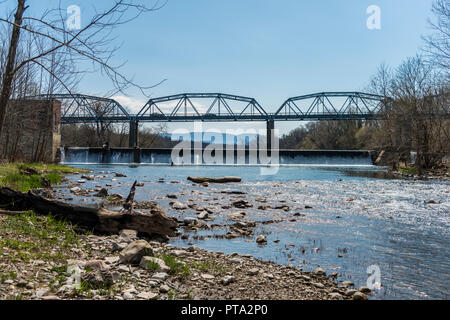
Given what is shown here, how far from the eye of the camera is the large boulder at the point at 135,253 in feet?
14.8

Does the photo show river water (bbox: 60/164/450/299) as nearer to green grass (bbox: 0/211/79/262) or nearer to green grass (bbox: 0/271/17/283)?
green grass (bbox: 0/211/79/262)

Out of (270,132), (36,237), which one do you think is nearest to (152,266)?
(36,237)

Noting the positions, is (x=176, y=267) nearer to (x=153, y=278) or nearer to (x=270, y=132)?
(x=153, y=278)

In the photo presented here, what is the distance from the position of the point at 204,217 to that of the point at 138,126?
2653 inches

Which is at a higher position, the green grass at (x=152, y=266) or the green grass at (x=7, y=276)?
the green grass at (x=7, y=276)

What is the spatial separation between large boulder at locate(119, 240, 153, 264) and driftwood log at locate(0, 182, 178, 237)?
197 cm

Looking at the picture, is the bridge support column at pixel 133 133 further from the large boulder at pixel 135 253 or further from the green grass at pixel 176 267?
the green grass at pixel 176 267

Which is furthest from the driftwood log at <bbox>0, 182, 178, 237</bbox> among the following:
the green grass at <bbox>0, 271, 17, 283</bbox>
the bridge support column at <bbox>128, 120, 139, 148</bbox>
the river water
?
the bridge support column at <bbox>128, 120, 139, 148</bbox>

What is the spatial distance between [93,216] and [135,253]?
8.00 ft

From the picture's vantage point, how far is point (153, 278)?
399 centimetres

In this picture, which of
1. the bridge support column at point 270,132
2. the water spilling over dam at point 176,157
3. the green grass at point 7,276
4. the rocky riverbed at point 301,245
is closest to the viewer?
the green grass at point 7,276

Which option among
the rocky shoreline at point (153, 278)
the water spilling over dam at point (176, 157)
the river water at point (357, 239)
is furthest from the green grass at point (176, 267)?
the water spilling over dam at point (176, 157)
